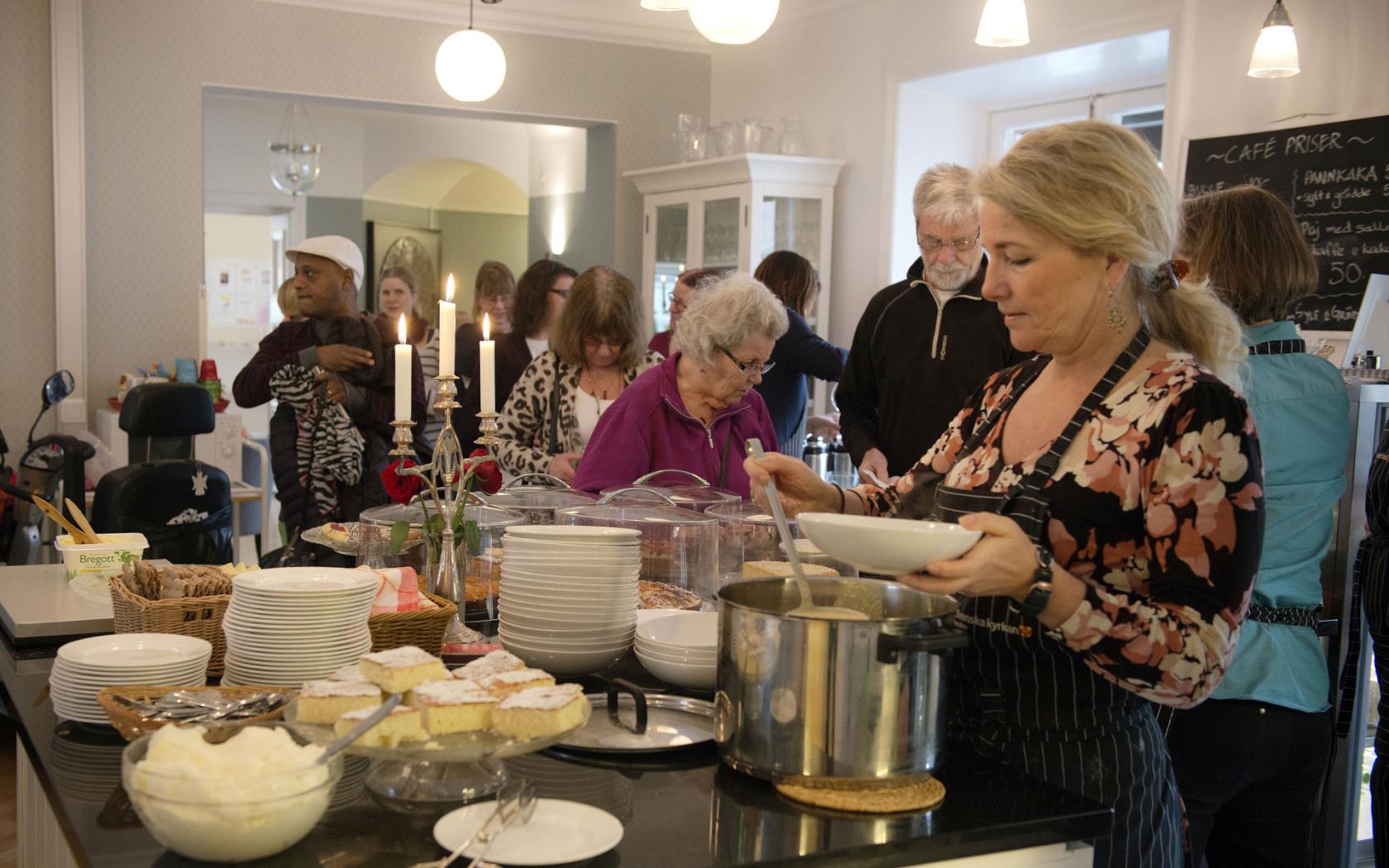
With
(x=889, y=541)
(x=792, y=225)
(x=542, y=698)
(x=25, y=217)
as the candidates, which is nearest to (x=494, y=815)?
(x=542, y=698)

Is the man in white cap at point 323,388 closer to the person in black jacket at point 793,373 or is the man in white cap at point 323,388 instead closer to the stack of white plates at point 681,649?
the person in black jacket at point 793,373

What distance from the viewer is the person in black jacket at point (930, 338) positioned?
3.30 metres

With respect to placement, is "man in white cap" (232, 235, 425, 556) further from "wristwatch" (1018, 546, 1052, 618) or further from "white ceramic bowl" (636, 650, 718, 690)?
"wristwatch" (1018, 546, 1052, 618)

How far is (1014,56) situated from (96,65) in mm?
4205

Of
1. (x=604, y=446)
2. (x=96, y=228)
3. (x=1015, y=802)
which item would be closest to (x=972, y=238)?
(x=604, y=446)

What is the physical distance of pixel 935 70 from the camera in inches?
224

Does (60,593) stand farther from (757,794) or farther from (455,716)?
(757,794)

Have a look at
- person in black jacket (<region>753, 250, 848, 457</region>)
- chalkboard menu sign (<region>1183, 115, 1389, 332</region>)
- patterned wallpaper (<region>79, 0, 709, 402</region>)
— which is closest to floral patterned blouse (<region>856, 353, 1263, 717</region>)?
person in black jacket (<region>753, 250, 848, 457</region>)

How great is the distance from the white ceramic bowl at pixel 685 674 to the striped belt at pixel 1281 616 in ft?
4.15

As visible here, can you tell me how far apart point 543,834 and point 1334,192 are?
3744mm

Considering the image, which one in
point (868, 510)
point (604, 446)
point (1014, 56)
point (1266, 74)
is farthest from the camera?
point (1014, 56)

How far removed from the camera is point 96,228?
6.12 meters

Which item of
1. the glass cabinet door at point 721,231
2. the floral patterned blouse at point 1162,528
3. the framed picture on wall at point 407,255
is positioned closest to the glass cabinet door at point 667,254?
the glass cabinet door at point 721,231

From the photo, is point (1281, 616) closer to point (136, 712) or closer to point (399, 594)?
point (399, 594)
